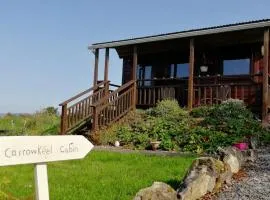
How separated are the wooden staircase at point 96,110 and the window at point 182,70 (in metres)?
2.83

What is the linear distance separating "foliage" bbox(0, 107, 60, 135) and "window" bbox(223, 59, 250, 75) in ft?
24.7

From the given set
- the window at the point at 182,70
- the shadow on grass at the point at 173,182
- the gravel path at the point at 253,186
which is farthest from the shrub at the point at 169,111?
the shadow on grass at the point at 173,182

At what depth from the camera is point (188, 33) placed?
17.0 metres

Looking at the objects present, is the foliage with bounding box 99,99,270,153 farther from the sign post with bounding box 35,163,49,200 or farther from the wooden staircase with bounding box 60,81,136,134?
the sign post with bounding box 35,163,49,200

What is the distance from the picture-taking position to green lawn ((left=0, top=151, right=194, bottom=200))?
7.13 metres

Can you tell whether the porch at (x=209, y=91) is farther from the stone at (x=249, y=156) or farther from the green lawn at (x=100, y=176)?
the stone at (x=249, y=156)

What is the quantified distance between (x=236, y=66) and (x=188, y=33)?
9.15ft

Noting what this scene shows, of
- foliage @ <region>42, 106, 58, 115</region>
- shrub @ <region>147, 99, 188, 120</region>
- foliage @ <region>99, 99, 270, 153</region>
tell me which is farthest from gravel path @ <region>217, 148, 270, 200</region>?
foliage @ <region>42, 106, 58, 115</region>

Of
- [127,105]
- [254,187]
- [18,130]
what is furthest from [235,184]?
[18,130]

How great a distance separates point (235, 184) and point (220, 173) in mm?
379

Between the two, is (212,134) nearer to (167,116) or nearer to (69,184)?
(167,116)

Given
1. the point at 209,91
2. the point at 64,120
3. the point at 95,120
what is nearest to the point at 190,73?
the point at 209,91

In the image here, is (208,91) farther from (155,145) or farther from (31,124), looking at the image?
(31,124)

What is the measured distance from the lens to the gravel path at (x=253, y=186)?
22.8ft
